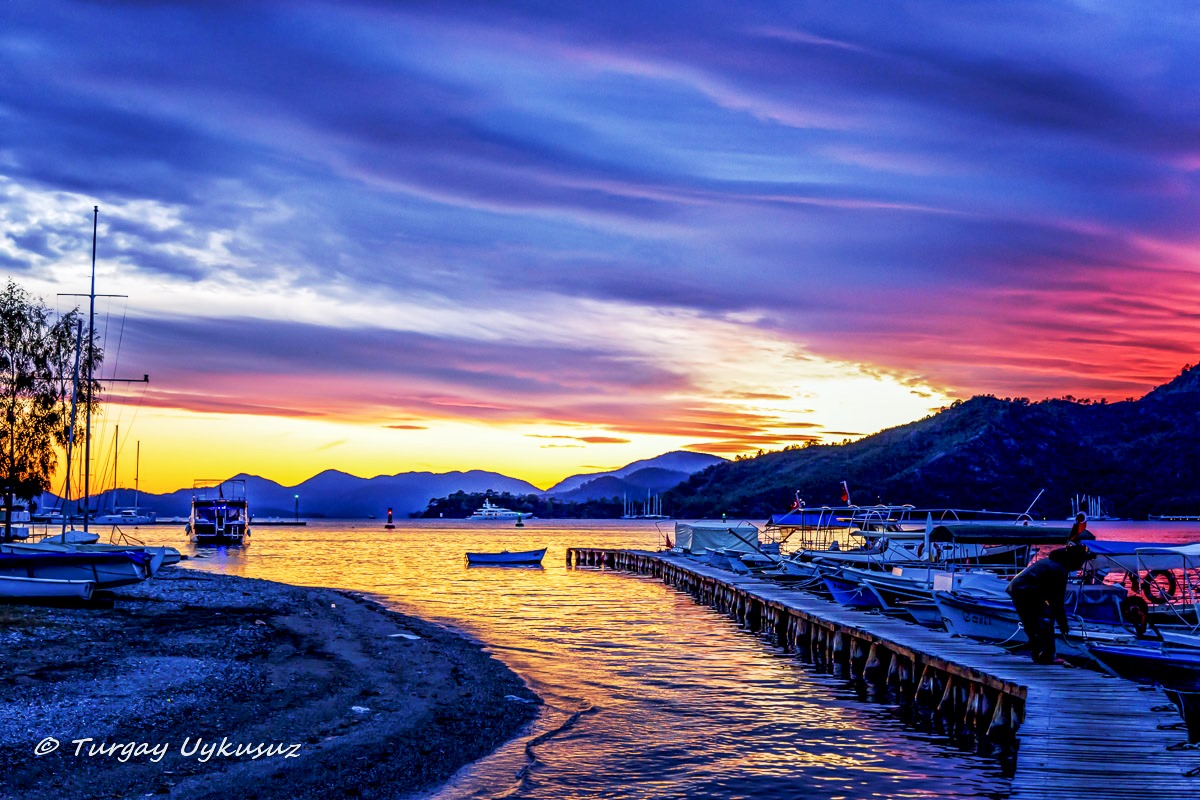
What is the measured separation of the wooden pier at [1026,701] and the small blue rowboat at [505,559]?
174 ft

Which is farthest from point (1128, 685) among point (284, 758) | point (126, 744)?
point (126, 744)

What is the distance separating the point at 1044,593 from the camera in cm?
1969

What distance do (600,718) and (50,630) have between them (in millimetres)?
13925

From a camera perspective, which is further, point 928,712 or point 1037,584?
point 928,712

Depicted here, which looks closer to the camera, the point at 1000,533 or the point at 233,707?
the point at 233,707

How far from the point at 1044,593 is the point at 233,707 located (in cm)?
1480

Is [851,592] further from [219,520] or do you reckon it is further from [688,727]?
[219,520]

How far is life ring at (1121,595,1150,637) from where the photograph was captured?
2030 centimetres

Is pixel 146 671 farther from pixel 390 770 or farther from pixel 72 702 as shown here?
pixel 390 770

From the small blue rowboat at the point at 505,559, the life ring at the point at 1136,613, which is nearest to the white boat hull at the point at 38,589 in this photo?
the life ring at the point at 1136,613

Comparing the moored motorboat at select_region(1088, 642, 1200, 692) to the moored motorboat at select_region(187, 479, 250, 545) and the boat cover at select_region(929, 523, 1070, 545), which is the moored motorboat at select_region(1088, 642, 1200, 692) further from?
the moored motorboat at select_region(187, 479, 250, 545)

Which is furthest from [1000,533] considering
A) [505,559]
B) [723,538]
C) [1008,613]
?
[505,559]

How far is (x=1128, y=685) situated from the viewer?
17984 millimetres

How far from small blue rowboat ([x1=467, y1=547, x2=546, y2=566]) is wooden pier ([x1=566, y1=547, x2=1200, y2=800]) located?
5308cm
